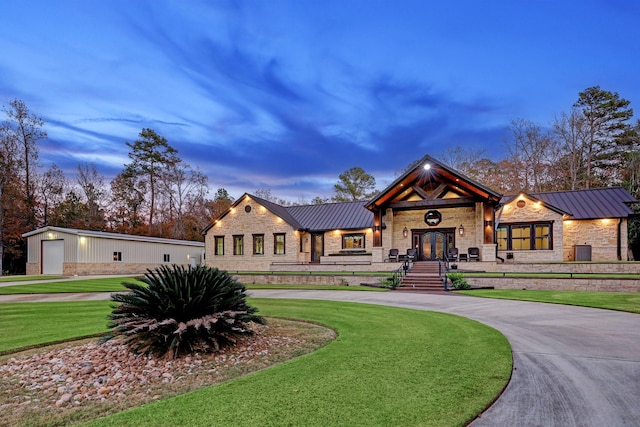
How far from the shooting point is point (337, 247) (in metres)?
28.8

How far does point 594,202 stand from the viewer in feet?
78.9

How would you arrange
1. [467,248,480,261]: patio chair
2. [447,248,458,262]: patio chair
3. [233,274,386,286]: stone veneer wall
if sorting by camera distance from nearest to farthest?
[233,274,386,286]: stone veneer wall → [447,248,458,262]: patio chair → [467,248,480,261]: patio chair

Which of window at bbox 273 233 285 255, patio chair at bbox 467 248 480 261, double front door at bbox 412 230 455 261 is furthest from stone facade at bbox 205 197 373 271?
patio chair at bbox 467 248 480 261

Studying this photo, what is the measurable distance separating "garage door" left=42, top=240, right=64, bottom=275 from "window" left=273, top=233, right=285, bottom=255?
17.3 metres

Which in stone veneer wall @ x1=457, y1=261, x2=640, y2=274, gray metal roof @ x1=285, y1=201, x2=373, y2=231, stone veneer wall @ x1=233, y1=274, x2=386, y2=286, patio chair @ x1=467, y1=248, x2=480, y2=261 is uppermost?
gray metal roof @ x1=285, y1=201, x2=373, y2=231

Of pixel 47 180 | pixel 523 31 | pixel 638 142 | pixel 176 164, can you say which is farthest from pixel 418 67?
pixel 47 180

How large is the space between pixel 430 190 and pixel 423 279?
8.80m

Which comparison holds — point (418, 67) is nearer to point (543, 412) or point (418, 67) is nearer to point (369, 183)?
point (369, 183)

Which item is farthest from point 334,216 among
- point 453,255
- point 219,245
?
point 453,255

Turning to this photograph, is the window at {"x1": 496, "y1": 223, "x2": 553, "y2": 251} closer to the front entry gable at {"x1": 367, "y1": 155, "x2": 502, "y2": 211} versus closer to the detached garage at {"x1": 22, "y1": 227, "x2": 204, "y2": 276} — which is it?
the front entry gable at {"x1": 367, "y1": 155, "x2": 502, "y2": 211}

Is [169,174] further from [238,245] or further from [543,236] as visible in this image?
[543,236]

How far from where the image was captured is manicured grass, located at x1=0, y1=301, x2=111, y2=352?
22.1 ft

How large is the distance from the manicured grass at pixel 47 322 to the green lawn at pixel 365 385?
0.08m

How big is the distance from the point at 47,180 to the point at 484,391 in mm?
47895
